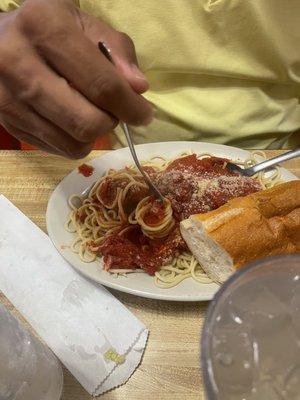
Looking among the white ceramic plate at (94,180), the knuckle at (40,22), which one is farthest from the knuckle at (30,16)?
the white ceramic plate at (94,180)

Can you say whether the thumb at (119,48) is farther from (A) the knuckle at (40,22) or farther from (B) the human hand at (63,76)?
(A) the knuckle at (40,22)

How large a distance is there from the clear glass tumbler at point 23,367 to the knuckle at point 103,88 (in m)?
0.40

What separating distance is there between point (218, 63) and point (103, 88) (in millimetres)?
606

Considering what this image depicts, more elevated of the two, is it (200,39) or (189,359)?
(200,39)

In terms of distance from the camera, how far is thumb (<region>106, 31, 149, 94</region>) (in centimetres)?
100

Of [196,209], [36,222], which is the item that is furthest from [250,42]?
[36,222]

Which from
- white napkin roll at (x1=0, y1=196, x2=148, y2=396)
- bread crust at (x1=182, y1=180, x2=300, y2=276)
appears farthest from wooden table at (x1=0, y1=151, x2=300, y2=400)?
bread crust at (x1=182, y1=180, x2=300, y2=276)

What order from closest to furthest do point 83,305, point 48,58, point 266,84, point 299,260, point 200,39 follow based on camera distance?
point 299,260, point 48,58, point 83,305, point 200,39, point 266,84

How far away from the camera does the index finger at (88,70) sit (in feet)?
2.99

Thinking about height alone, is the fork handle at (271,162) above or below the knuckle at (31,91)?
below

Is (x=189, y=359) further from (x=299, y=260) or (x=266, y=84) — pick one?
(x=266, y=84)

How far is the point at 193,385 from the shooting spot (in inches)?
39.0

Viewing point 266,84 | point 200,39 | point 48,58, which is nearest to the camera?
point 48,58

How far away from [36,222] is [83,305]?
319 mm
